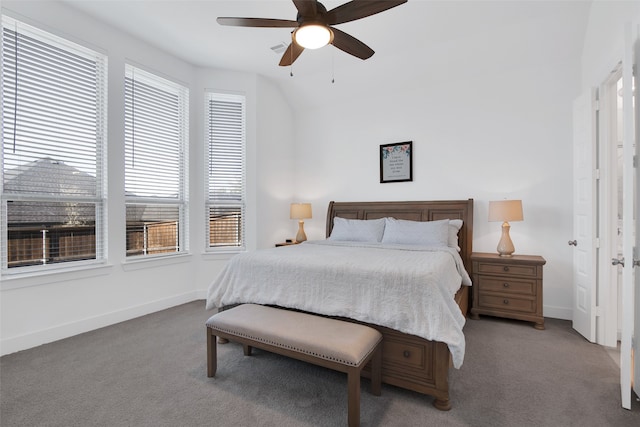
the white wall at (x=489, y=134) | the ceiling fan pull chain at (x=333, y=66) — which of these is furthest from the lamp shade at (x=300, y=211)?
the ceiling fan pull chain at (x=333, y=66)

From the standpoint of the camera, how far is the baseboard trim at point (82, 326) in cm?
261

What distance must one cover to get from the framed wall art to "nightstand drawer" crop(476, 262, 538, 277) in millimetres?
1483

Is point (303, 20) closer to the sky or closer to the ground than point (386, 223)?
closer to the sky

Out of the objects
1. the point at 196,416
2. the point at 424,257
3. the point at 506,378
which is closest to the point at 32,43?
the point at 196,416

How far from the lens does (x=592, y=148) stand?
9.12 feet

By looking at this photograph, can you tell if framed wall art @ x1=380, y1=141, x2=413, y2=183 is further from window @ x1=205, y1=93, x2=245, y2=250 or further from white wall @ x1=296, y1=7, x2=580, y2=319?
window @ x1=205, y1=93, x2=245, y2=250

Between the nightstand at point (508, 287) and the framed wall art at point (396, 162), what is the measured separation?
1449 mm

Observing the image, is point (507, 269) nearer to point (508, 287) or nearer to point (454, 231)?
point (508, 287)

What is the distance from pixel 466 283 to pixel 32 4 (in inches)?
191

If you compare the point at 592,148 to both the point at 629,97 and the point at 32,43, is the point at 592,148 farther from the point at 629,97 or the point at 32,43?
the point at 32,43

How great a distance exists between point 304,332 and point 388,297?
1.94 feet

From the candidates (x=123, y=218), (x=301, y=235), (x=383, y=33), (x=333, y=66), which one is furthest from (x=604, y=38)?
(x=123, y=218)

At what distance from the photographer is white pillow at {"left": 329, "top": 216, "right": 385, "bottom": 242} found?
386 cm

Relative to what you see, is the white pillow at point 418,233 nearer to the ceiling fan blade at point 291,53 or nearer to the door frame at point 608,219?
the door frame at point 608,219
